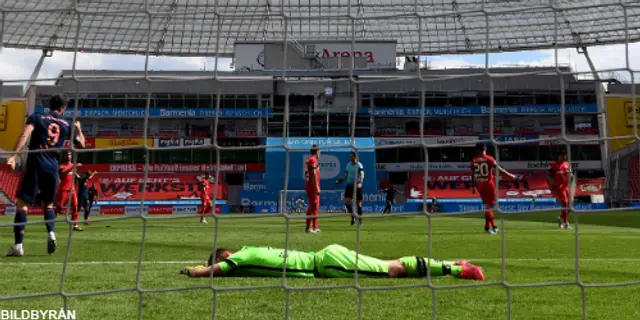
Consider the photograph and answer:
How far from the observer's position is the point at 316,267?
152 inches

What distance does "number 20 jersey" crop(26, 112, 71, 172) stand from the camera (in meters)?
5.16

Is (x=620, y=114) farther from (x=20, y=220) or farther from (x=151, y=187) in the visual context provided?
(x=151, y=187)

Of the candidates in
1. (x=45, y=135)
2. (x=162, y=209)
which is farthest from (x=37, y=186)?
(x=162, y=209)

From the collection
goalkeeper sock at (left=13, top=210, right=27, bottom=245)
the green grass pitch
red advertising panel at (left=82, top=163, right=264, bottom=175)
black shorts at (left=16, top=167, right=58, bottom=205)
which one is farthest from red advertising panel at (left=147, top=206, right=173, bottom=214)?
black shorts at (left=16, top=167, right=58, bottom=205)

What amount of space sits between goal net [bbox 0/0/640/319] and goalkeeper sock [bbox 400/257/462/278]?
2cm

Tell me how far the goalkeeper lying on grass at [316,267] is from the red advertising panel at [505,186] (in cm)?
2190

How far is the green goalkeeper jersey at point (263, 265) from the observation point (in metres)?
3.82

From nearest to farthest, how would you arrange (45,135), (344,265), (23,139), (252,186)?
(344,265), (23,139), (45,135), (252,186)

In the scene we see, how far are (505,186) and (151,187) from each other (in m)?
15.5

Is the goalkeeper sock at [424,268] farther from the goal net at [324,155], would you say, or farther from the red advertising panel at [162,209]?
the red advertising panel at [162,209]

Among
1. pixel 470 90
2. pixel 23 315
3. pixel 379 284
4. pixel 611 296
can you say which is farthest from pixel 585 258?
pixel 470 90

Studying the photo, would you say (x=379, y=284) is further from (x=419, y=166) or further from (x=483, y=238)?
(x=419, y=166)

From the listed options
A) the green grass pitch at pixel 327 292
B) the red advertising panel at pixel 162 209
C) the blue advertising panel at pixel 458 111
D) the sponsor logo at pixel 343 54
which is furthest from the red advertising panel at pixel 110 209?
the green grass pitch at pixel 327 292

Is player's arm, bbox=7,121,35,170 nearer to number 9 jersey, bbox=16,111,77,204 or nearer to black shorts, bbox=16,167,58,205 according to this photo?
number 9 jersey, bbox=16,111,77,204
